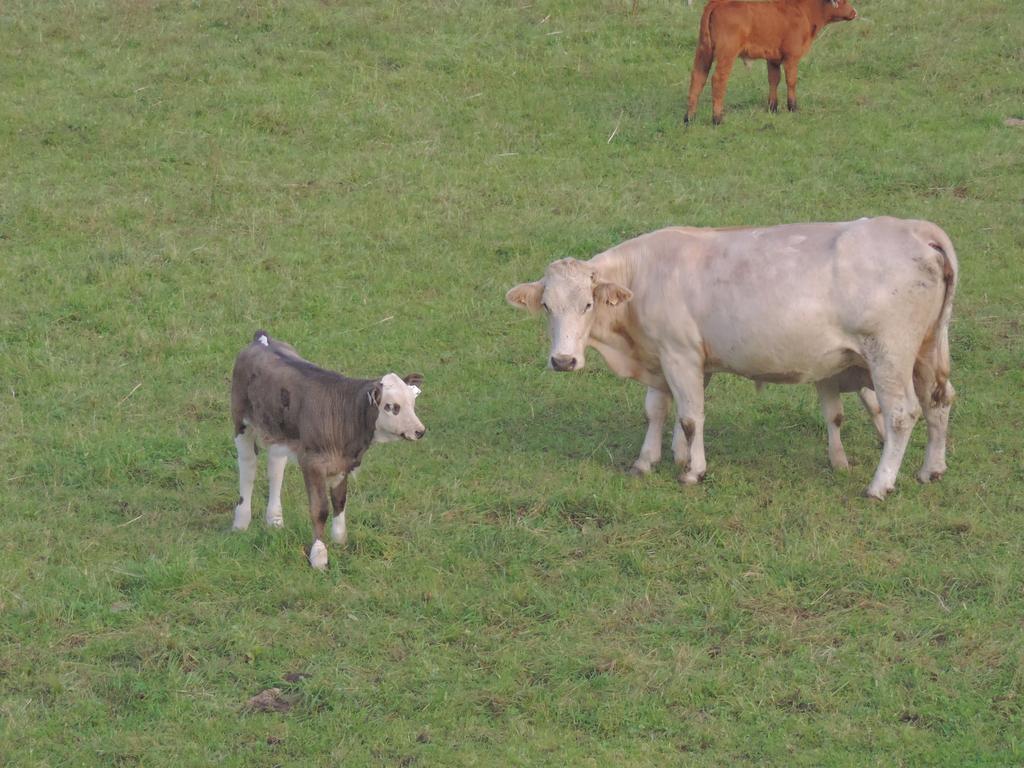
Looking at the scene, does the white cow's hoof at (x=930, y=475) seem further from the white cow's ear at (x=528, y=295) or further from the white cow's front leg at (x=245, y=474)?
the white cow's front leg at (x=245, y=474)

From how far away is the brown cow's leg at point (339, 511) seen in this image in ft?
27.3

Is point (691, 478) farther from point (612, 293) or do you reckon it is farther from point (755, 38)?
point (755, 38)

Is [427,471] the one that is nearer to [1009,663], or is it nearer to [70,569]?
[70,569]

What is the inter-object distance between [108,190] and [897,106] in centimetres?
893

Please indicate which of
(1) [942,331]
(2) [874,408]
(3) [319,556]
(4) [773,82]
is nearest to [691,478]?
(2) [874,408]

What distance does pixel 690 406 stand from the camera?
9773 millimetres

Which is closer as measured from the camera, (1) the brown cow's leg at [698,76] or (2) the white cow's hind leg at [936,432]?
(2) the white cow's hind leg at [936,432]

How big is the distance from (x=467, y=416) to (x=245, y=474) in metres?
2.42

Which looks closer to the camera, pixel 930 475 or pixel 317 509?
pixel 317 509

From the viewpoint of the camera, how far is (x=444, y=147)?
16.2 metres

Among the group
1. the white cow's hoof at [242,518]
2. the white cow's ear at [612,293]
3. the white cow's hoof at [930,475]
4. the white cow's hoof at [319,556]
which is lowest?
the white cow's hoof at [930,475]

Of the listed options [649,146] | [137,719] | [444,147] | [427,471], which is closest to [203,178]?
[444,147]

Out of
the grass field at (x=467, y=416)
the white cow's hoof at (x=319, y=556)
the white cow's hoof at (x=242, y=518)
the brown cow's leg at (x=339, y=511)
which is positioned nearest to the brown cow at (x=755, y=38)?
the grass field at (x=467, y=416)

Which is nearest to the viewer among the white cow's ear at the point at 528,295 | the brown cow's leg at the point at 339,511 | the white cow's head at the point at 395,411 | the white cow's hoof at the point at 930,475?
the white cow's head at the point at 395,411
